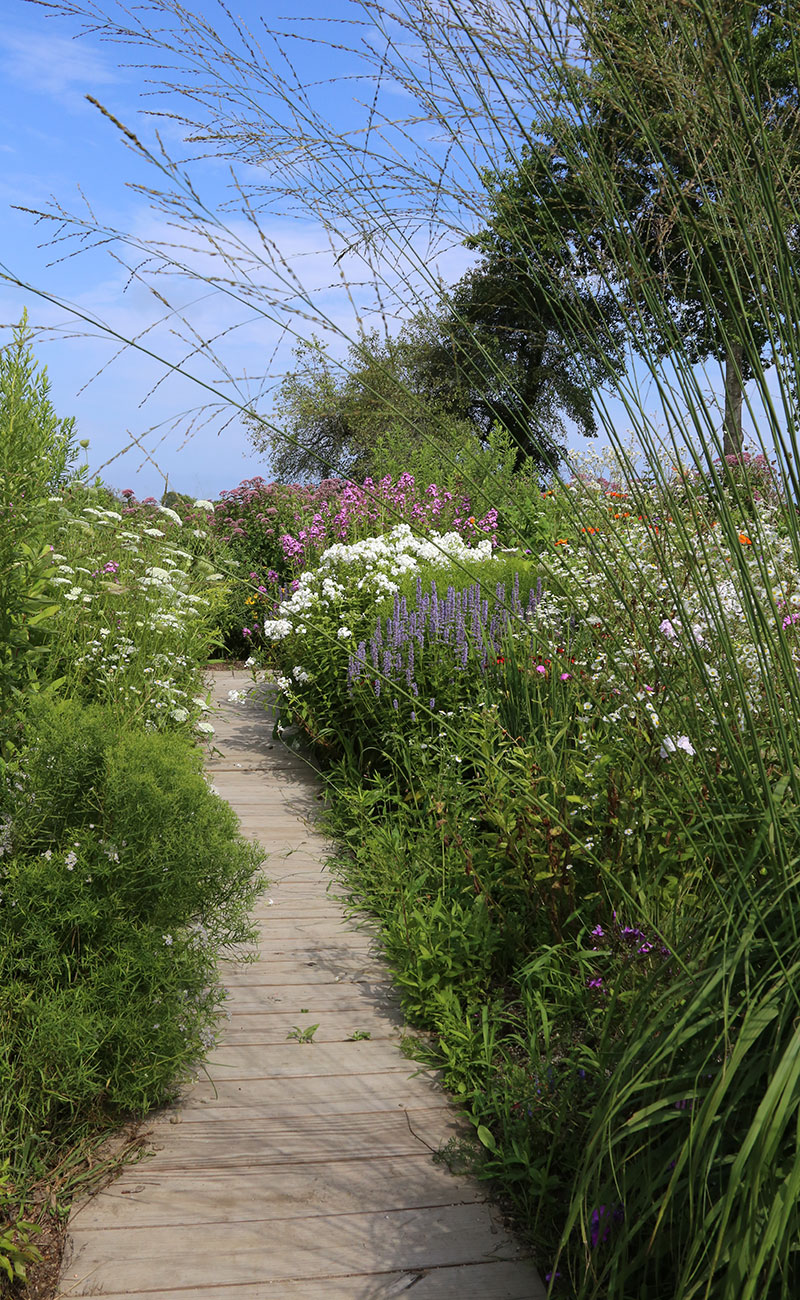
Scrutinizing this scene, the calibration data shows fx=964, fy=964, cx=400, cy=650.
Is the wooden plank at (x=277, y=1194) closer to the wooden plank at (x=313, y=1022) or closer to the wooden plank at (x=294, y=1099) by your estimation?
the wooden plank at (x=294, y=1099)

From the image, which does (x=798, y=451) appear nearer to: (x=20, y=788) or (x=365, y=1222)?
(x=365, y=1222)

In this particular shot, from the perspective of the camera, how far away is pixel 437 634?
4.41 metres

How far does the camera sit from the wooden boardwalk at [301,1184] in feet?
6.26

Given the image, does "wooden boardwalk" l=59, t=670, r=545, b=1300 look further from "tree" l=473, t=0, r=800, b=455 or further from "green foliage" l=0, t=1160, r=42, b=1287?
"tree" l=473, t=0, r=800, b=455

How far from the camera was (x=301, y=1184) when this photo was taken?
2.18 m

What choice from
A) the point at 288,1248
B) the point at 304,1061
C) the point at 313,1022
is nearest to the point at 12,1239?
the point at 288,1248

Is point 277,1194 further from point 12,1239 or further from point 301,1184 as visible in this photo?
point 12,1239

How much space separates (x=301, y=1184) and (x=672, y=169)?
2.22m

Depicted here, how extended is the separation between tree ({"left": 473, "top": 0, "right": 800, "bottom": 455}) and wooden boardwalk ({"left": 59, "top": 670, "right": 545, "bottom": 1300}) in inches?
67.7

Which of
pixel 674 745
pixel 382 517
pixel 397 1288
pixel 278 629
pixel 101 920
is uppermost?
pixel 382 517

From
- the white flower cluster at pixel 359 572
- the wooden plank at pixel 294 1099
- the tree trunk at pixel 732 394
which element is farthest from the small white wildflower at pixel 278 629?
the tree trunk at pixel 732 394

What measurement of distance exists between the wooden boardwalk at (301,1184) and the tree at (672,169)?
5.64 feet

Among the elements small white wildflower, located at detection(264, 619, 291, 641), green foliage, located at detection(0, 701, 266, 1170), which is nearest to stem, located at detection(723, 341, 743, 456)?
green foliage, located at detection(0, 701, 266, 1170)

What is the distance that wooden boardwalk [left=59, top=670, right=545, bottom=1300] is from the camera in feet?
6.26
